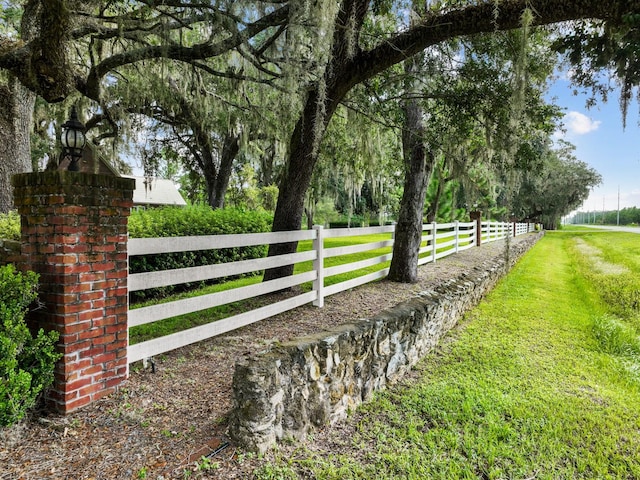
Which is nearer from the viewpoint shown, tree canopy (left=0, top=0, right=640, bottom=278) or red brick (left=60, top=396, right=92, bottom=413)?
red brick (left=60, top=396, right=92, bottom=413)

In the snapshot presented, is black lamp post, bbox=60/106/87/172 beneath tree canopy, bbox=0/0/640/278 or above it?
beneath

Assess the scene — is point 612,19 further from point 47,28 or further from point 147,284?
point 47,28

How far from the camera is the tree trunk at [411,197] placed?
244 inches

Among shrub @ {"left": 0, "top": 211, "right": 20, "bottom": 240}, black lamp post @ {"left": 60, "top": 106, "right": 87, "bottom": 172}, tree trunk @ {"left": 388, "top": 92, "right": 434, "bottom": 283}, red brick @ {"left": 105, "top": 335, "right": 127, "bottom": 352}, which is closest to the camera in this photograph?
red brick @ {"left": 105, "top": 335, "right": 127, "bottom": 352}

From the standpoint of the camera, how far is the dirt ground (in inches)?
78.0

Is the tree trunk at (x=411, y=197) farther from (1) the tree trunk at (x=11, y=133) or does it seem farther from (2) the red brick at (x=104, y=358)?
(1) the tree trunk at (x=11, y=133)

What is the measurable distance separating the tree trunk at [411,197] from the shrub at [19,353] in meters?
5.15

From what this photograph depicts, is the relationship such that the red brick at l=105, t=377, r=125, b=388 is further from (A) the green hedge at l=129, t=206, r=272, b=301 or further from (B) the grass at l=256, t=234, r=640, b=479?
(A) the green hedge at l=129, t=206, r=272, b=301

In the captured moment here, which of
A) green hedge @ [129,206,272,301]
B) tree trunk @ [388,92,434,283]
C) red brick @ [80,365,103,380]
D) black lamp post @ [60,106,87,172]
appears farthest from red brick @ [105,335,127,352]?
tree trunk @ [388,92,434,283]

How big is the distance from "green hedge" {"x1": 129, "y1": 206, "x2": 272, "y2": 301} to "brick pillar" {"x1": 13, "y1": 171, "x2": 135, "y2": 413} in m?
3.74

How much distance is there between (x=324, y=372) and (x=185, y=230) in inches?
206

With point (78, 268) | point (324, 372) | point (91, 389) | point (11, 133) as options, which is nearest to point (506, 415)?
point (324, 372)

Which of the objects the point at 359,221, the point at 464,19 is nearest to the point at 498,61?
the point at 464,19

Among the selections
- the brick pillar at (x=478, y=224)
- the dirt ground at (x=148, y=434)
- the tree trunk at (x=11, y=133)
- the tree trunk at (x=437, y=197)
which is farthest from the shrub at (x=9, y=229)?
the brick pillar at (x=478, y=224)
